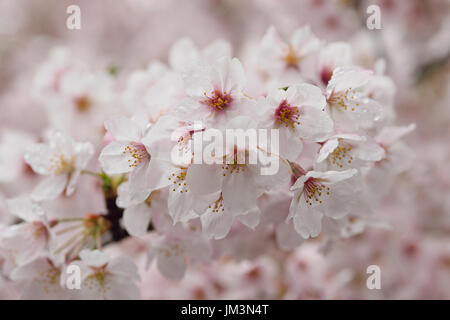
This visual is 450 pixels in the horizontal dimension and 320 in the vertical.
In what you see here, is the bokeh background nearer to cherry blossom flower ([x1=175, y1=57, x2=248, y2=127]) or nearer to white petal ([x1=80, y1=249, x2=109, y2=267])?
white petal ([x1=80, y1=249, x2=109, y2=267])

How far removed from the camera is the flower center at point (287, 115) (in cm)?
73

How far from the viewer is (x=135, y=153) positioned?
781mm

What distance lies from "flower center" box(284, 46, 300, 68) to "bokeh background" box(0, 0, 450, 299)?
1.62 ft

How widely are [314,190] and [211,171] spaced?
7.7 inches

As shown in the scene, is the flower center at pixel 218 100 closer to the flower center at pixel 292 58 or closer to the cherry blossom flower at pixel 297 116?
the cherry blossom flower at pixel 297 116

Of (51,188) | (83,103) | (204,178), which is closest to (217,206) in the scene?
(204,178)

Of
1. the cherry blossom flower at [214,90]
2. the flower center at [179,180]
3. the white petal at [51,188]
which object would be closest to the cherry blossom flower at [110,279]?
the white petal at [51,188]

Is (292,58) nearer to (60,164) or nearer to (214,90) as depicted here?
(214,90)

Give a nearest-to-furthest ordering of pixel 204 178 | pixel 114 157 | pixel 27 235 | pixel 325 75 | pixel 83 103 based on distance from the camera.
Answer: pixel 204 178 < pixel 114 157 < pixel 27 235 < pixel 325 75 < pixel 83 103

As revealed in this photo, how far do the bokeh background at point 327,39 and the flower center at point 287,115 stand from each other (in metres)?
0.50

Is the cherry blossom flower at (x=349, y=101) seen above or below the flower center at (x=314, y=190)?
above

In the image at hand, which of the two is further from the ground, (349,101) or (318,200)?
(349,101)
